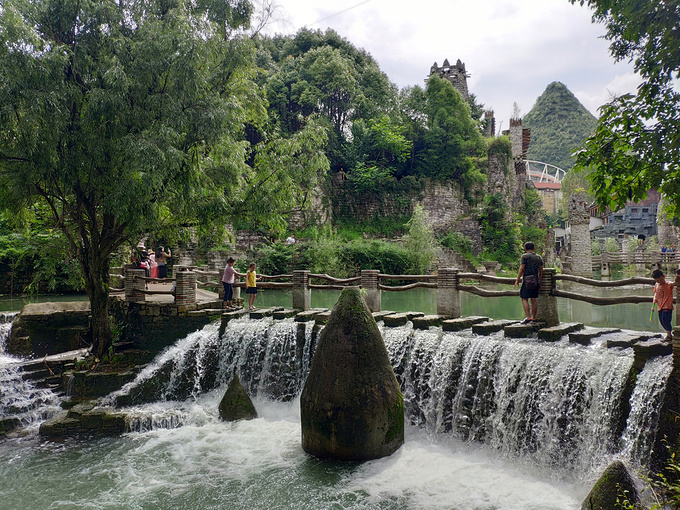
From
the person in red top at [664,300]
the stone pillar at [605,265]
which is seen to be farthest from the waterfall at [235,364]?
the stone pillar at [605,265]

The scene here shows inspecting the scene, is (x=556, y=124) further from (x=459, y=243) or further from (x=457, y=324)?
(x=457, y=324)

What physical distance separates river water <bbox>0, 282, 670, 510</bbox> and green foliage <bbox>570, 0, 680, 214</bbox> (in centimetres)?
232

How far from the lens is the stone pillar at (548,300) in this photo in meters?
8.32

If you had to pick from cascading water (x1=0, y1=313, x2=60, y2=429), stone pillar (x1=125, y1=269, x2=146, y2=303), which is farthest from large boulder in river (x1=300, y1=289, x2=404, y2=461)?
stone pillar (x1=125, y1=269, x2=146, y2=303)

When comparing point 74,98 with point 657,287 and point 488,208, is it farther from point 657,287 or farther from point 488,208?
point 488,208

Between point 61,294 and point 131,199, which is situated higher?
point 131,199

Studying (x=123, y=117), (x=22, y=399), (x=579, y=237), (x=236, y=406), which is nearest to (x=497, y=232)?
(x=579, y=237)

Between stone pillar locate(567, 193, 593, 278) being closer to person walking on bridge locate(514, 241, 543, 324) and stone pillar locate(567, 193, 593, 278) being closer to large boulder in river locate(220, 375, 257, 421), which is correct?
person walking on bridge locate(514, 241, 543, 324)

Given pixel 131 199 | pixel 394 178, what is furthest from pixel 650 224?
pixel 131 199

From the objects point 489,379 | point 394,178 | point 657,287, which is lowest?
point 489,379

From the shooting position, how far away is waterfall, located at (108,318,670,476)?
6.07 meters

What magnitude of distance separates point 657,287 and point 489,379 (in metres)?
2.76

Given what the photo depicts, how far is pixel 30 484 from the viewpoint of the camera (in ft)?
21.9

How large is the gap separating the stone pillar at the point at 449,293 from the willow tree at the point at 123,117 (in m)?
3.96
